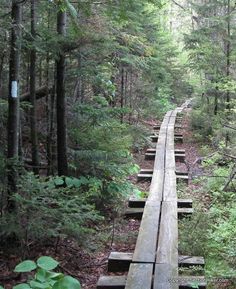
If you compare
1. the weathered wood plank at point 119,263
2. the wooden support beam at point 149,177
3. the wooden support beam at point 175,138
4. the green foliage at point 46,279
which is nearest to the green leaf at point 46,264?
the green foliage at point 46,279

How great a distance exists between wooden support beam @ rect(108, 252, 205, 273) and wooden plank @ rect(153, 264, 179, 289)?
16.3 inches

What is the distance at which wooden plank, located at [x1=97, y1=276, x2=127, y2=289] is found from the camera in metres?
5.19

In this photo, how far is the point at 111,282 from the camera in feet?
17.2

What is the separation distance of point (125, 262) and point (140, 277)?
29.3 inches

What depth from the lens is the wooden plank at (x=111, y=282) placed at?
5188 mm

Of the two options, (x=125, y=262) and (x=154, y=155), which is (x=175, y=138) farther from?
(x=125, y=262)

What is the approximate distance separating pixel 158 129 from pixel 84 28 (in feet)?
42.3

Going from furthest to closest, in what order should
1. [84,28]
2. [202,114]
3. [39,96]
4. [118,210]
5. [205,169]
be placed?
[202,114] < [205,169] < [39,96] < [118,210] < [84,28]

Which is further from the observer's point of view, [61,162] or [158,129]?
[158,129]

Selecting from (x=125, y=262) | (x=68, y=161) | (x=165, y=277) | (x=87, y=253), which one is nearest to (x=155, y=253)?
(x=125, y=262)

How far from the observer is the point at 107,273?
19.4 ft

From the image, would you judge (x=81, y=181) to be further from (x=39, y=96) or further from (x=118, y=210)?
(x=39, y=96)

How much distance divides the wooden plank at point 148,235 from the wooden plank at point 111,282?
46cm

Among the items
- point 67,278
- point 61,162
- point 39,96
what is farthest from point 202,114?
point 67,278
